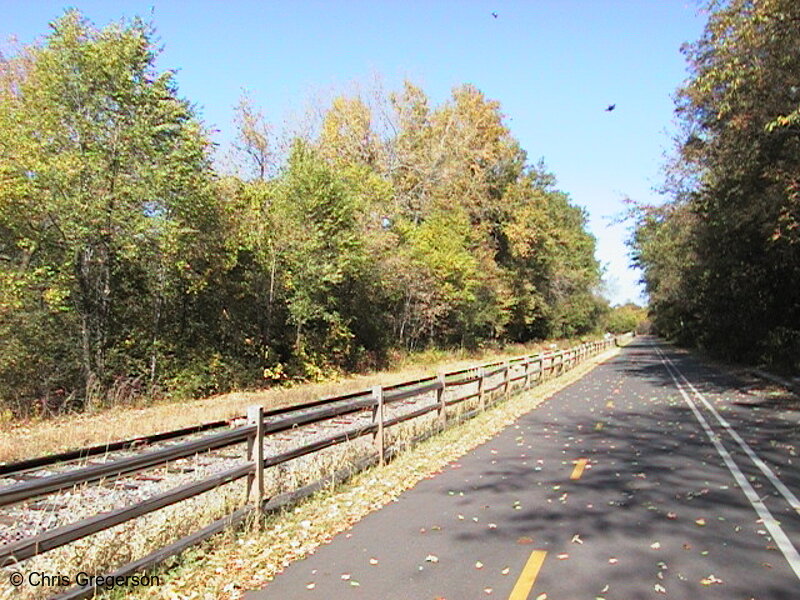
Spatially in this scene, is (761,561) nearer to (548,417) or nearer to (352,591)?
(352,591)

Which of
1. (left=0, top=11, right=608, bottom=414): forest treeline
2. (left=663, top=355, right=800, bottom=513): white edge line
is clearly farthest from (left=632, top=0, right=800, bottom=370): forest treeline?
(left=0, top=11, right=608, bottom=414): forest treeline

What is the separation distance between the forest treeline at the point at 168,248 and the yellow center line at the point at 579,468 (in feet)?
41.7

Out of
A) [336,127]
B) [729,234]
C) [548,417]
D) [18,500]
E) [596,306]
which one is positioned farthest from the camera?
[596,306]

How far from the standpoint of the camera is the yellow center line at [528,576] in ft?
14.5

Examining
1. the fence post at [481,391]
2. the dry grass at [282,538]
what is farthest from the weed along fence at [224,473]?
the fence post at [481,391]

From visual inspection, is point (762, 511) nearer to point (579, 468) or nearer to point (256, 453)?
point (579, 468)

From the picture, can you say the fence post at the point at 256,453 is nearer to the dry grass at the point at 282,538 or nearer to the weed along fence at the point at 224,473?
the weed along fence at the point at 224,473

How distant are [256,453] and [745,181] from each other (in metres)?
17.0

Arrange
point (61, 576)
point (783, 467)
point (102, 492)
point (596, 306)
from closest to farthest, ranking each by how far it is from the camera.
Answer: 1. point (61, 576)
2. point (102, 492)
3. point (783, 467)
4. point (596, 306)

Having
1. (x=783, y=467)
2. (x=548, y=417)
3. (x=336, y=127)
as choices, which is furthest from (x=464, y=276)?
(x=783, y=467)

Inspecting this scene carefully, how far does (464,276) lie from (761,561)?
113 ft

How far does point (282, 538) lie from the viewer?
5750mm

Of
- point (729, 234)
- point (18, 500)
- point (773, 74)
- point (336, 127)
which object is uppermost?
point (336, 127)

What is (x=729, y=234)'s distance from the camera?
22.1 metres
